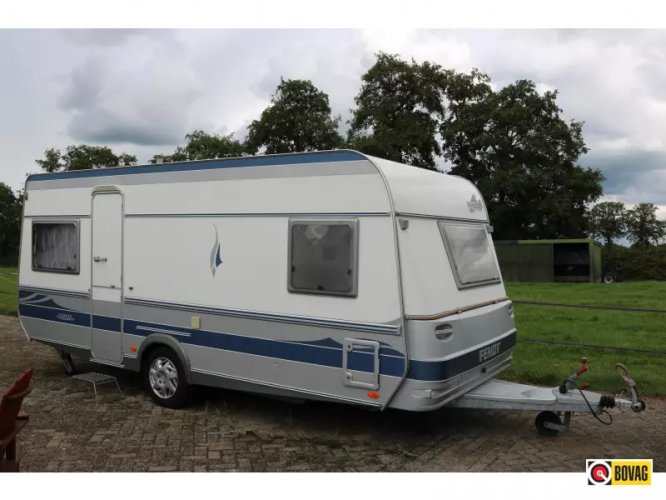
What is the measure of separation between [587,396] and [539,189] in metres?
30.3

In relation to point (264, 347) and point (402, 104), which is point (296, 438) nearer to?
point (264, 347)

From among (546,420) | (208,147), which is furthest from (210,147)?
(546,420)

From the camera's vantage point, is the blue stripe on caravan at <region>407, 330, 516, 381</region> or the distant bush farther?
the distant bush

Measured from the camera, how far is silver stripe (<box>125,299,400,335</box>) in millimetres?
5519

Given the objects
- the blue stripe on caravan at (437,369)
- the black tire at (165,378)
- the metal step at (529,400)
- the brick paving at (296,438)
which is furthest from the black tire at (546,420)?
the black tire at (165,378)

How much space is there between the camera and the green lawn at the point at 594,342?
26.9ft

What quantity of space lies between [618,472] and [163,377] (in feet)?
15.7

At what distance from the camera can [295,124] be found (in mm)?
37938

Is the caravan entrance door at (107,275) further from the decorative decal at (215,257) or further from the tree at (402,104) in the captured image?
the tree at (402,104)

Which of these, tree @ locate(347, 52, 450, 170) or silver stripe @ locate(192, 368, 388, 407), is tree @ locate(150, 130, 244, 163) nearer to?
tree @ locate(347, 52, 450, 170)

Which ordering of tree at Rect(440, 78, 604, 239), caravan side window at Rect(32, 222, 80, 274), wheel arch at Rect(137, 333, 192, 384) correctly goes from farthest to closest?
tree at Rect(440, 78, 604, 239) → caravan side window at Rect(32, 222, 80, 274) → wheel arch at Rect(137, 333, 192, 384)

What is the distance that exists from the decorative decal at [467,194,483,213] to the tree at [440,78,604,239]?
89.8 ft

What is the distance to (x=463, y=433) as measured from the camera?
6.26 metres

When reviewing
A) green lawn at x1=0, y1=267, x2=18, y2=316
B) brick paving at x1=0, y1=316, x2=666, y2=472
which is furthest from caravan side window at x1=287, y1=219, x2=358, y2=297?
green lawn at x1=0, y1=267, x2=18, y2=316
